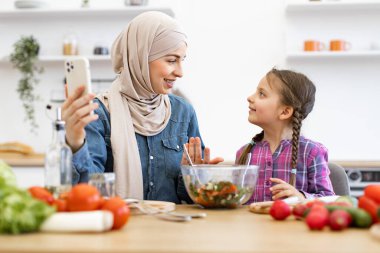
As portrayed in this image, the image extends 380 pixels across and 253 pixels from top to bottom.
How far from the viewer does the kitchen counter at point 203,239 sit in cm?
98

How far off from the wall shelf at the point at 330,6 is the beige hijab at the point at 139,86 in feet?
7.50

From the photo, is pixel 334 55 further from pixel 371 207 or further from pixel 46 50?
pixel 371 207

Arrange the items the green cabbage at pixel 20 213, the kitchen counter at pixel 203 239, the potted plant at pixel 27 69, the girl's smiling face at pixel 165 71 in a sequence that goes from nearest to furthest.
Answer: the kitchen counter at pixel 203 239 < the green cabbage at pixel 20 213 < the girl's smiling face at pixel 165 71 < the potted plant at pixel 27 69

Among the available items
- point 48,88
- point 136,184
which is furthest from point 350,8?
point 136,184

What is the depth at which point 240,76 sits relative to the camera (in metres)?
4.63

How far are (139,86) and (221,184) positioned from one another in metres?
0.82

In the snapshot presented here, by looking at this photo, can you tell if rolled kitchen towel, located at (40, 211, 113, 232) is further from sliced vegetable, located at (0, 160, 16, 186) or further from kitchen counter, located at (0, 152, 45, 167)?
kitchen counter, located at (0, 152, 45, 167)

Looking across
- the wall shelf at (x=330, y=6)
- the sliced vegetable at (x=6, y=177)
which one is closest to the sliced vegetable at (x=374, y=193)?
the sliced vegetable at (x=6, y=177)

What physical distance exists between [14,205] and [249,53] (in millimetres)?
3694

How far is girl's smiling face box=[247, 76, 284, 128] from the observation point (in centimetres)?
228

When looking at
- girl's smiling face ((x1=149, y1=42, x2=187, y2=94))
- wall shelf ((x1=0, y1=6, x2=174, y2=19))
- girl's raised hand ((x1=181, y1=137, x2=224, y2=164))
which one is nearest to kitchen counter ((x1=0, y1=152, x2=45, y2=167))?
wall shelf ((x1=0, y1=6, x2=174, y2=19))

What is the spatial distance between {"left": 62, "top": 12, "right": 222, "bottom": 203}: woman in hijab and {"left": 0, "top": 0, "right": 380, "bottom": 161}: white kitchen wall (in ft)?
7.24

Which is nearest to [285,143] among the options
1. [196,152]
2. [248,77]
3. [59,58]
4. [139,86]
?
[196,152]

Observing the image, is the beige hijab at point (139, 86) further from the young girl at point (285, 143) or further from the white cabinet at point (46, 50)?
→ the white cabinet at point (46, 50)
